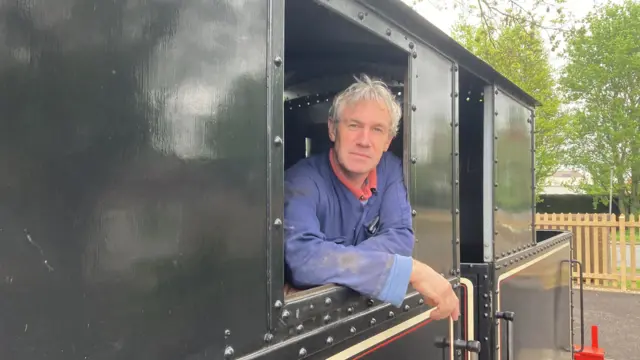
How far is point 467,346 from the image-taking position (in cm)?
225

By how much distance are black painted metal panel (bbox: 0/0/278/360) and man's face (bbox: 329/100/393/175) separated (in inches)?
28.0

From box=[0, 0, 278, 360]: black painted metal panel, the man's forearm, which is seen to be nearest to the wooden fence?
the man's forearm

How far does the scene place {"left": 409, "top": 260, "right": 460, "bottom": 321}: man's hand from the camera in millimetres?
1789

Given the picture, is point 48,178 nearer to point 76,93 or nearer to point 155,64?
point 76,93

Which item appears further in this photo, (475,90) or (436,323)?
(475,90)

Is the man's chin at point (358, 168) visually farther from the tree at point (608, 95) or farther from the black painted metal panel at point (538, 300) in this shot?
the tree at point (608, 95)

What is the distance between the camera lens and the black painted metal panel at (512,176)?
3.15 metres

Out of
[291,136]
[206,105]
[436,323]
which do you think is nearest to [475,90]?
[291,136]

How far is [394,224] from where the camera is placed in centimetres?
186

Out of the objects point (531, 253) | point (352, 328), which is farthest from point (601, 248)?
point (352, 328)

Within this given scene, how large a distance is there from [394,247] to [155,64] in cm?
109

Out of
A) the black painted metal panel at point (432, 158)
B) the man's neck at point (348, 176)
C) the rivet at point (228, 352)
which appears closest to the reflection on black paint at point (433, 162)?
the black painted metal panel at point (432, 158)

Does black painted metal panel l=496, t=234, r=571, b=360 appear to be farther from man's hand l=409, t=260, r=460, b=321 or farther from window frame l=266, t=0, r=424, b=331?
window frame l=266, t=0, r=424, b=331

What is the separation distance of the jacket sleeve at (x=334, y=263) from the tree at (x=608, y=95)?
765 inches
